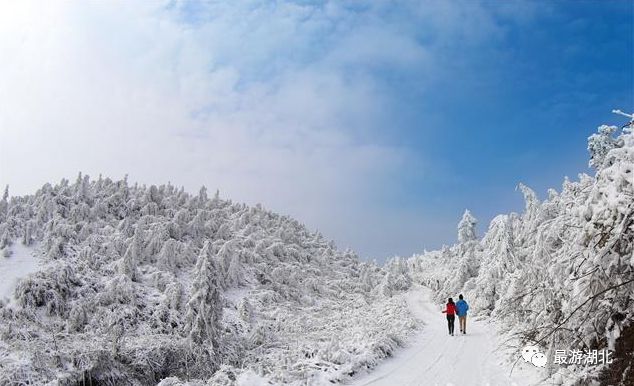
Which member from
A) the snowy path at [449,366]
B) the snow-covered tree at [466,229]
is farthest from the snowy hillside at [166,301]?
the snow-covered tree at [466,229]

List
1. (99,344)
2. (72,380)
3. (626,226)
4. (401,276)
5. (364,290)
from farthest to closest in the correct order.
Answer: (401,276), (364,290), (99,344), (72,380), (626,226)

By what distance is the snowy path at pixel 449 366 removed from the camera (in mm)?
10062

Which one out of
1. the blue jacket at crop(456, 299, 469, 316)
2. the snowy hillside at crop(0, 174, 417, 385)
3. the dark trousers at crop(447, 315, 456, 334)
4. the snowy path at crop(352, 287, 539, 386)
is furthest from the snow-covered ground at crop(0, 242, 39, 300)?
the blue jacket at crop(456, 299, 469, 316)

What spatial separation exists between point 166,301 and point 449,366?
16.7 meters

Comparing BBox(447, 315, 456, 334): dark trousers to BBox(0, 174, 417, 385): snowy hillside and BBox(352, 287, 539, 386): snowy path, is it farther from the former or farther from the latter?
BBox(0, 174, 417, 385): snowy hillside

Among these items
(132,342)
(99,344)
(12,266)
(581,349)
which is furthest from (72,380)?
(581,349)

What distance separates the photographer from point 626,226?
20.6ft

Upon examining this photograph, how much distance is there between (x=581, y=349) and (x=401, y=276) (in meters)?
37.7

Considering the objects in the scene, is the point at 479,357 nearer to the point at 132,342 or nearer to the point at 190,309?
the point at 190,309

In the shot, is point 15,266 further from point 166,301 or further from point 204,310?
point 204,310

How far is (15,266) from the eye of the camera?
2331cm

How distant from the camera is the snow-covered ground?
70.0 ft

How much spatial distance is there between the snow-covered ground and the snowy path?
689 inches

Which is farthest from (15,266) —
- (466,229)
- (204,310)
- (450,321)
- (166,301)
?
(466,229)
